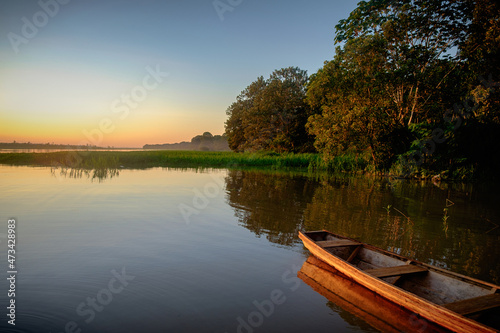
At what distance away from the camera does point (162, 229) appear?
30.7 feet

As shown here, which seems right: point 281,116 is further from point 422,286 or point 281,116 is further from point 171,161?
point 422,286

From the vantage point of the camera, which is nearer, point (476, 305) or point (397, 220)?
point (476, 305)

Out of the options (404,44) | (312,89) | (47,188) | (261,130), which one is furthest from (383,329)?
(261,130)

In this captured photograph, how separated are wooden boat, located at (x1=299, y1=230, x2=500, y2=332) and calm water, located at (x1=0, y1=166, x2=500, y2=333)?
71 centimetres

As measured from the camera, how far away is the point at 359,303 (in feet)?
16.9

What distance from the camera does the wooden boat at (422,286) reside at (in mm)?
4056

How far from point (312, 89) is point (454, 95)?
A: 13508 mm

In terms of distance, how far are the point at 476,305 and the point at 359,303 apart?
1597 mm

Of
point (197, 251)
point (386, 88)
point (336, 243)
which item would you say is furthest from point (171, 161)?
point (336, 243)

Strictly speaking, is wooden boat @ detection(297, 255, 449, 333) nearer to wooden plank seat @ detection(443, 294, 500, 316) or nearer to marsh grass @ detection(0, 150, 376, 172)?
wooden plank seat @ detection(443, 294, 500, 316)

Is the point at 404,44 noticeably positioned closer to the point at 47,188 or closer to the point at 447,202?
the point at 447,202

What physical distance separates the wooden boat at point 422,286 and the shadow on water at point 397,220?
5.00 feet

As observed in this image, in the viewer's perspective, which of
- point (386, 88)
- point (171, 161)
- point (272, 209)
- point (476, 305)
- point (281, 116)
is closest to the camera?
point (476, 305)

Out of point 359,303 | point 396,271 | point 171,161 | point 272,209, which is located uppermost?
point 171,161
